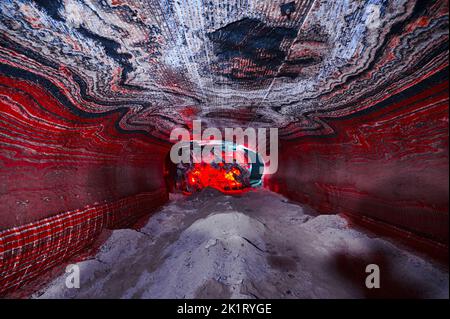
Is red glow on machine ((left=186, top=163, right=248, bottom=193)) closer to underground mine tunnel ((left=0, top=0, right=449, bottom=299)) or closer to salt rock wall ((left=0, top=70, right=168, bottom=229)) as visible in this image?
salt rock wall ((left=0, top=70, right=168, bottom=229))

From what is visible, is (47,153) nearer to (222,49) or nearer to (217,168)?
(222,49)

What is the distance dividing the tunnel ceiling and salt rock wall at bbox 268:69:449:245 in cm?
24

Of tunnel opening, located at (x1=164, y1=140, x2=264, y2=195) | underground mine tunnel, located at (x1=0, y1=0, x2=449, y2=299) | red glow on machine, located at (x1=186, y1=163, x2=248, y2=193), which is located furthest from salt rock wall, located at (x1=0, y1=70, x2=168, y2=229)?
red glow on machine, located at (x1=186, y1=163, x2=248, y2=193)

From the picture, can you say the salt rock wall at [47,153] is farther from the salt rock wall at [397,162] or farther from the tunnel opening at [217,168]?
the tunnel opening at [217,168]

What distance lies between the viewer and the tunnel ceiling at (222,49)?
203cm

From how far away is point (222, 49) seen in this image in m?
2.72

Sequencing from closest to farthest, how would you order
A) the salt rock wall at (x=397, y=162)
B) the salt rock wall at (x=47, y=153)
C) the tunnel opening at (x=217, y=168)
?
the salt rock wall at (x=397, y=162)
the salt rock wall at (x=47, y=153)
the tunnel opening at (x=217, y=168)

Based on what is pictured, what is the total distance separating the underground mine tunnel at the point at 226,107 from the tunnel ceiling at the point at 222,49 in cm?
2

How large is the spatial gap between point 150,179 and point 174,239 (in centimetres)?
→ 358

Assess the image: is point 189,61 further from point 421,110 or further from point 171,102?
point 421,110

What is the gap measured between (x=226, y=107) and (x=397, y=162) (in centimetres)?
321

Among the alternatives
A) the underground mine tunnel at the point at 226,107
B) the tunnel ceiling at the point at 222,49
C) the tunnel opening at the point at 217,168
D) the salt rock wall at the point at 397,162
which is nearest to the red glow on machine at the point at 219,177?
the tunnel opening at the point at 217,168

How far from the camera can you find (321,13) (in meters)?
2.13
